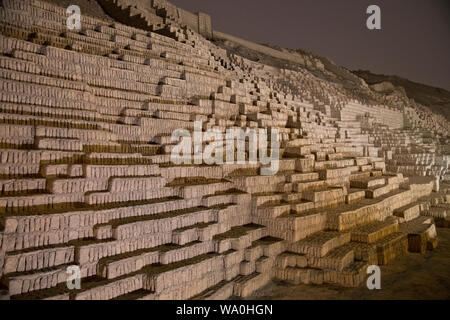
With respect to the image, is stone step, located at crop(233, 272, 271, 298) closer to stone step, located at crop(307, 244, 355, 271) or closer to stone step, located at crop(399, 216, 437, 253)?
stone step, located at crop(307, 244, 355, 271)

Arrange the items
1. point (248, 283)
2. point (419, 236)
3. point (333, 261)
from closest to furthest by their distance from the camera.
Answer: point (248, 283) → point (333, 261) → point (419, 236)

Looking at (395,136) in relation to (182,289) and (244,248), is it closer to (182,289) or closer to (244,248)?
(244,248)

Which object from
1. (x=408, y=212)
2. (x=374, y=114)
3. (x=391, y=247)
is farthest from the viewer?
(x=374, y=114)

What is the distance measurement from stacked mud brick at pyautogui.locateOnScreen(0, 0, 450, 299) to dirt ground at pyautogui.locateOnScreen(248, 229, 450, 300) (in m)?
0.28

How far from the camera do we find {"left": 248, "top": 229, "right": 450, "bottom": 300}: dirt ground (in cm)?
725

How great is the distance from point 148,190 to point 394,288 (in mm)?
5677

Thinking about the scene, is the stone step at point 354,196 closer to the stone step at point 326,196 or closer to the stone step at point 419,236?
the stone step at point 326,196

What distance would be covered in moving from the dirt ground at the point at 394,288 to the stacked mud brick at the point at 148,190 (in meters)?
0.28

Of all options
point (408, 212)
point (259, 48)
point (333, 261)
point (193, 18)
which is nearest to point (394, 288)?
point (333, 261)

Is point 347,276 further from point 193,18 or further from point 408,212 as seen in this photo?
point 193,18

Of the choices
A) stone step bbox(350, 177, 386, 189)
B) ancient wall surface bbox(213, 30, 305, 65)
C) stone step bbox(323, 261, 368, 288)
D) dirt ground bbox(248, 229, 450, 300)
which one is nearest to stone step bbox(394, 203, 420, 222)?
stone step bbox(350, 177, 386, 189)

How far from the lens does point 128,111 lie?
A: 9.66 metres

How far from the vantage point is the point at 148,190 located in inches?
298

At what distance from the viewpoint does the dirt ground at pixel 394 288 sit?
7.25 metres
